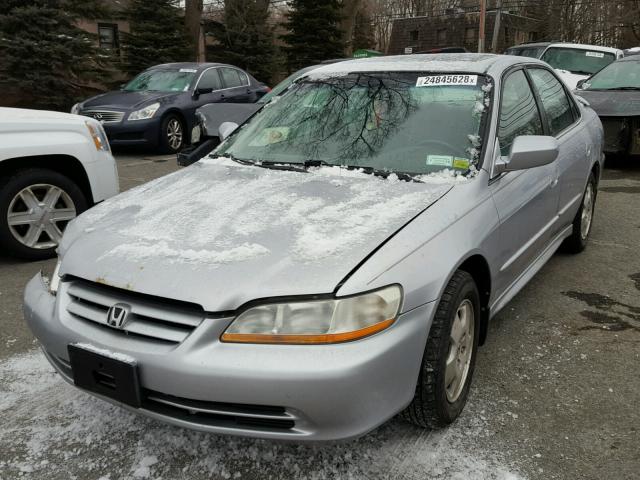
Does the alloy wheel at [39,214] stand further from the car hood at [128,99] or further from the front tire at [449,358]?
the car hood at [128,99]

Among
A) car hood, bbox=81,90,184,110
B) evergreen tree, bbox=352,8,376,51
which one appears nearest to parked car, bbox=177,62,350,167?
car hood, bbox=81,90,184,110

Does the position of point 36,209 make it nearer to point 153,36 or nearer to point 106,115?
point 106,115

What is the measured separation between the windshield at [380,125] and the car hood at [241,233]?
0.19m

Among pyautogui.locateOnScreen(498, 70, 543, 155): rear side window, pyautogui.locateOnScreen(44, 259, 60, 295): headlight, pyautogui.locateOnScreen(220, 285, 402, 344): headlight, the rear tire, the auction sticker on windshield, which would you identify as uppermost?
the auction sticker on windshield

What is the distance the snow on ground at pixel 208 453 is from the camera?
2.24m

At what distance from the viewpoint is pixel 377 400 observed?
1.99 metres

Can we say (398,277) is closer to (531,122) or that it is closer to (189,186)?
(189,186)

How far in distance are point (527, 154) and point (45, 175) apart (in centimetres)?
368

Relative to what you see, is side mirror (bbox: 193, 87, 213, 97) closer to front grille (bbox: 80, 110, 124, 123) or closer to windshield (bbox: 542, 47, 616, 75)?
front grille (bbox: 80, 110, 124, 123)

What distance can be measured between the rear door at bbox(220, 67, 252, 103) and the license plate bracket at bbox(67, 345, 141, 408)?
9.64 meters

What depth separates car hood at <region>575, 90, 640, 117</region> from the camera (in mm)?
7965

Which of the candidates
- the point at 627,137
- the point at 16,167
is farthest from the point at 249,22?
the point at 16,167

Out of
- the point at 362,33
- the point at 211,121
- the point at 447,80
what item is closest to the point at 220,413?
the point at 447,80

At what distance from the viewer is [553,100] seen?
404 centimetres
